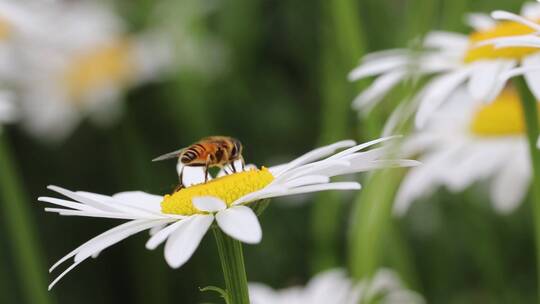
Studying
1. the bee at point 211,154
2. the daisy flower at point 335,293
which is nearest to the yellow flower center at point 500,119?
the daisy flower at point 335,293

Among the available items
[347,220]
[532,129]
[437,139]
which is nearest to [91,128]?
[347,220]

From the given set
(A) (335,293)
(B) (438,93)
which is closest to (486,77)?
(B) (438,93)

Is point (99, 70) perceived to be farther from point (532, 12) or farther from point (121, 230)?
point (121, 230)

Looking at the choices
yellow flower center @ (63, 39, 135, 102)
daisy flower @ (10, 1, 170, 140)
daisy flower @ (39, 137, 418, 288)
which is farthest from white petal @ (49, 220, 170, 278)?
yellow flower center @ (63, 39, 135, 102)

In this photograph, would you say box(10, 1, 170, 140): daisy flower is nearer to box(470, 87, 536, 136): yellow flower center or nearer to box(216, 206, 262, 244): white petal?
box(470, 87, 536, 136): yellow flower center

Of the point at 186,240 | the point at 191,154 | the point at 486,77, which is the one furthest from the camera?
the point at 486,77
